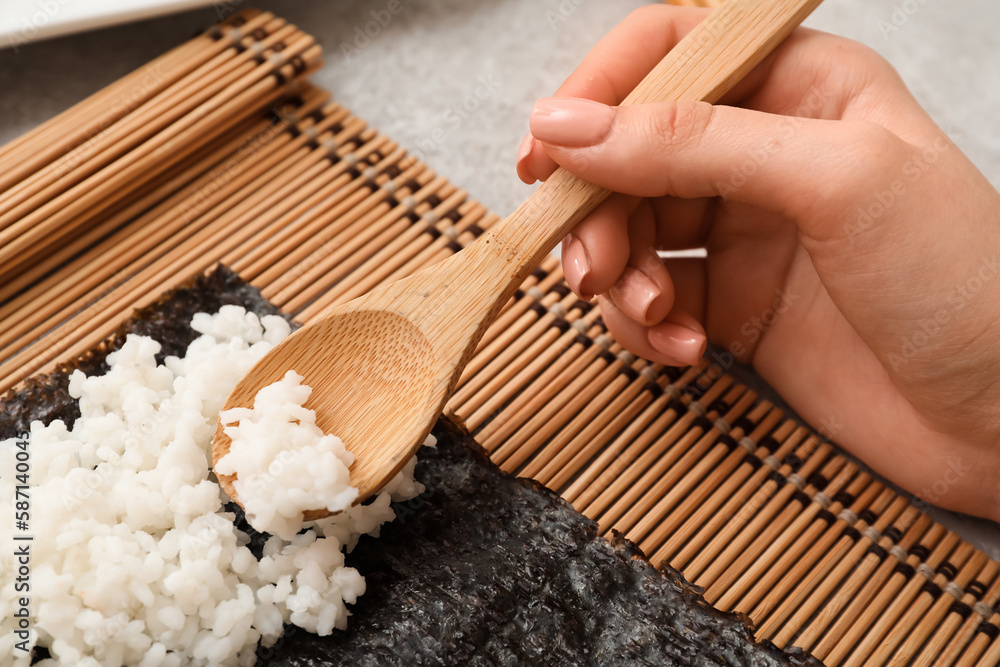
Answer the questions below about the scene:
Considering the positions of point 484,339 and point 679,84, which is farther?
point 484,339

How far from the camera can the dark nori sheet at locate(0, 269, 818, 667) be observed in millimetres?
751

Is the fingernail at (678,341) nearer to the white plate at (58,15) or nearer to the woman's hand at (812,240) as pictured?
the woman's hand at (812,240)

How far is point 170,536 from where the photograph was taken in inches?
28.2

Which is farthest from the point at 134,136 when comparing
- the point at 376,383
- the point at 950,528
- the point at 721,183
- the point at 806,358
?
the point at 950,528

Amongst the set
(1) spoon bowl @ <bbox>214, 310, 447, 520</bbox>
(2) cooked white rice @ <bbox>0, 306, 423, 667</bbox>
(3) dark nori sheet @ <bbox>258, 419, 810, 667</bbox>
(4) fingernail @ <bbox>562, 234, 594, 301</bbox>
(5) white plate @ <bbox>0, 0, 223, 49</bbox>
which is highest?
(5) white plate @ <bbox>0, 0, 223, 49</bbox>

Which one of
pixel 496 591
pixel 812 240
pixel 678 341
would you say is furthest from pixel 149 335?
pixel 812 240

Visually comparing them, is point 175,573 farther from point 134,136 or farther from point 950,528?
point 950,528

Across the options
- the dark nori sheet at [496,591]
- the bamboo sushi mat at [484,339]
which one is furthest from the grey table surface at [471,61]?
the dark nori sheet at [496,591]

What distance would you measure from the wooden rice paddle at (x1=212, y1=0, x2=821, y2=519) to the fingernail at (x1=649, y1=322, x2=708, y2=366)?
0.21 m

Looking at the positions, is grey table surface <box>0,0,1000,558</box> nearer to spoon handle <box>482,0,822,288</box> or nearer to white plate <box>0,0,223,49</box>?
white plate <box>0,0,223,49</box>

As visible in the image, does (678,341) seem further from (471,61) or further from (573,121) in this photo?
(471,61)

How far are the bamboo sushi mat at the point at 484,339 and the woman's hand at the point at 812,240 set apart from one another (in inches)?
3.2

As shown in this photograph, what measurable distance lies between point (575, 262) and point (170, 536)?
0.53 metres

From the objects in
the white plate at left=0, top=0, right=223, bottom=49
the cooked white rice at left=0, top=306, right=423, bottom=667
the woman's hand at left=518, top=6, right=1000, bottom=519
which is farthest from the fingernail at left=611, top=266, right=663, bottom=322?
the white plate at left=0, top=0, right=223, bottom=49
